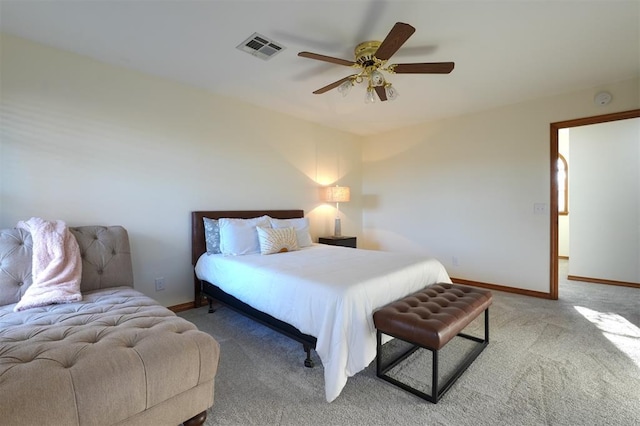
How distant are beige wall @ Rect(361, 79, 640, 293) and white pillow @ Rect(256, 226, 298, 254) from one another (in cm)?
234

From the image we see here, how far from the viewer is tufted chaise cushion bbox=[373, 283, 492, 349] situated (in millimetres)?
1594

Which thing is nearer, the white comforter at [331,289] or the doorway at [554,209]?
the white comforter at [331,289]

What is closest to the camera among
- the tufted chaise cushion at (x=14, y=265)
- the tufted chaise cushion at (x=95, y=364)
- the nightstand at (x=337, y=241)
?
the tufted chaise cushion at (x=95, y=364)

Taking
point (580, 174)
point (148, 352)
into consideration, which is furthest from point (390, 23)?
point (580, 174)

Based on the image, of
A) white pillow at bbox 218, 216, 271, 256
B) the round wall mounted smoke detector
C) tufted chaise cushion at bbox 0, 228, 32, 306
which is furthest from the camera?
the round wall mounted smoke detector

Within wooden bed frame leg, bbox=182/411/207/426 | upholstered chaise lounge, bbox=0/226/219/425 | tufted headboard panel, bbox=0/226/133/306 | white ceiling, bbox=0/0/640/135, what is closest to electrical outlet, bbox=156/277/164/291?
tufted headboard panel, bbox=0/226/133/306

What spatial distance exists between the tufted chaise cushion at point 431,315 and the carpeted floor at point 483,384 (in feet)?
1.21

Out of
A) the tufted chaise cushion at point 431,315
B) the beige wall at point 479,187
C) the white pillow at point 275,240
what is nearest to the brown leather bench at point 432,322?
the tufted chaise cushion at point 431,315

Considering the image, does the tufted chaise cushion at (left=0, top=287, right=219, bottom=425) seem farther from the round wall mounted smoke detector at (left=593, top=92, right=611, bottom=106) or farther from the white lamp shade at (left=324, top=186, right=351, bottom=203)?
the round wall mounted smoke detector at (left=593, top=92, right=611, bottom=106)

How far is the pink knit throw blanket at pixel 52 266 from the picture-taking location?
5.69ft

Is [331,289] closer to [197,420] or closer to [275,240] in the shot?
[197,420]

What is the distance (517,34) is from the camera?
221cm

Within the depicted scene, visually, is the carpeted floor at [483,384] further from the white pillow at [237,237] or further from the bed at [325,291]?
the white pillow at [237,237]

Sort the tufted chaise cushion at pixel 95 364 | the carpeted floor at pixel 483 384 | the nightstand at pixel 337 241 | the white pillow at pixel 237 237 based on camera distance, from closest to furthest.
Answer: the tufted chaise cushion at pixel 95 364 < the carpeted floor at pixel 483 384 < the white pillow at pixel 237 237 < the nightstand at pixel 337 241
